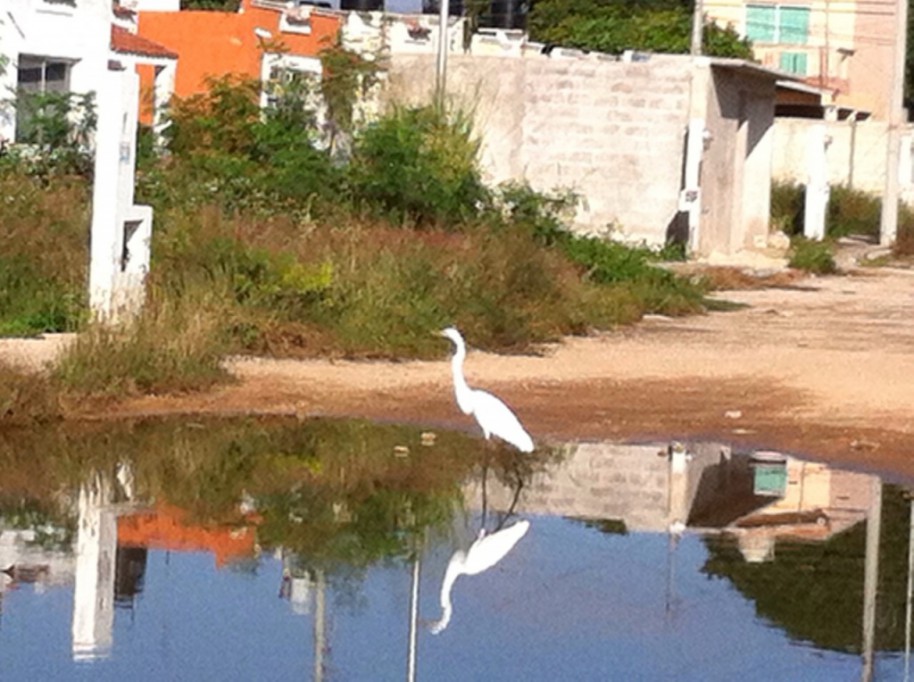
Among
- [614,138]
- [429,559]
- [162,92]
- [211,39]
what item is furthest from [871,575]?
[211,39]

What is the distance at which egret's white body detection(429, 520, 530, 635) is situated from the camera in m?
11.4

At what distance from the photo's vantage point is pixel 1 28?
Result: 33344 mm

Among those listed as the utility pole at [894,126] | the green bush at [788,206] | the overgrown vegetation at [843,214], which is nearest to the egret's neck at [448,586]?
the overgrown vegetation at [843,214]

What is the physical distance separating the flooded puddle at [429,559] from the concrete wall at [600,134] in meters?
20.7

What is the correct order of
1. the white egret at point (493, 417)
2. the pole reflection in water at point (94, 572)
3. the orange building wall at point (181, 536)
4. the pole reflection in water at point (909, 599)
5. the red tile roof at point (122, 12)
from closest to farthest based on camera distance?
the pole reflection in water at point (94, 572), the pole reflection in water at point (909, 599), the orange building wall at point (181, 536), the white egret at point (493, 417), the red tile roof at point (122, 12)

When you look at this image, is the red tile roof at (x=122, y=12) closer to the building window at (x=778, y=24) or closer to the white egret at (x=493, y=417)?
the white egret at (x=493, y=417)

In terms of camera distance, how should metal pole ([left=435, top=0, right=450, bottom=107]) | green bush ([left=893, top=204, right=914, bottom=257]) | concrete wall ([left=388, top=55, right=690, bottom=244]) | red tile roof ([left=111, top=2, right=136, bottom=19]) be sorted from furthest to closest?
green bush ([left=893, top=204, right=914, bottom=257]) → red tile roof ([left=111, top=2, right=136, bottom=19]) → concrete wall ([left=388, top=55, right=690, bottom=244]) → metal pole ([left=435, top=0, right=450, bottom=107])

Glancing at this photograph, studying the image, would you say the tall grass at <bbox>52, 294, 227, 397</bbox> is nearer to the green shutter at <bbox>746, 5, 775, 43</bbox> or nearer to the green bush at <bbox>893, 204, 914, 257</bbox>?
the green bush at <bbox>893, 204, 914, 257</bbox>

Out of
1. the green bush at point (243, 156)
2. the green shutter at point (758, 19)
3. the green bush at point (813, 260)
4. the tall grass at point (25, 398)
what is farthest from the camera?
the green shutter at point (758, 19)

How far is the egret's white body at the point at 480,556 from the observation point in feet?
37.5

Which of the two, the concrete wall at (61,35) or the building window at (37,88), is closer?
the building window at (37,88)

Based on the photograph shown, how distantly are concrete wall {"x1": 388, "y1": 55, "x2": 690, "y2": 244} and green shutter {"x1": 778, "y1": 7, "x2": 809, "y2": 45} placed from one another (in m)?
41.7

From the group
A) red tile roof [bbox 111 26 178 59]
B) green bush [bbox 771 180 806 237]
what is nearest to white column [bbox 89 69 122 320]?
red tile roof [bbox 111 26 178 59]

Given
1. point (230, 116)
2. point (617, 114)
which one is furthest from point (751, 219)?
point (230, 116)
